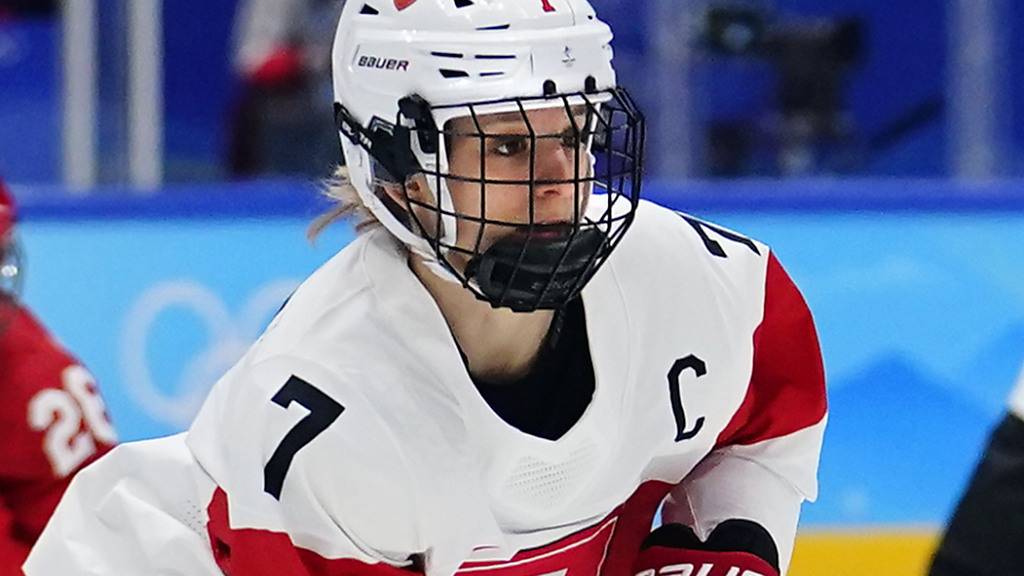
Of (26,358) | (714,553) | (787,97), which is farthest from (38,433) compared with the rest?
(787,97)

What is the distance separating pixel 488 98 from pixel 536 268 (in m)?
0.17

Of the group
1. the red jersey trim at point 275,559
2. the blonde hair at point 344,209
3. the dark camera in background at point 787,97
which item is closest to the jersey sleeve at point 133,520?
the red jersey trim at point 275,559

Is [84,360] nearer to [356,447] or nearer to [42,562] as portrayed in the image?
[42,562]

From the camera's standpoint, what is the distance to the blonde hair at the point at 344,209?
2.28 metres

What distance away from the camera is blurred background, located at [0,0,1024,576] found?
3791 millimetres

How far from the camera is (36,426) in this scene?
299cm

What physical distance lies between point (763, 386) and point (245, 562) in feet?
2.12

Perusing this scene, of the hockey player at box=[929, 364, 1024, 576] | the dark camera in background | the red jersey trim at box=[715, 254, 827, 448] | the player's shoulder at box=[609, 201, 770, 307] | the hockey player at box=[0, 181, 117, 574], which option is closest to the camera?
the hockey player at box=[929, 364, 1024, 576]

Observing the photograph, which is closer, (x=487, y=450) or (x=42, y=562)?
(x=487, y=450)

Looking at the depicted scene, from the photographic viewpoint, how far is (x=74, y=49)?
470cm

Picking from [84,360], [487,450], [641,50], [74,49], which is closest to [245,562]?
[487,450]

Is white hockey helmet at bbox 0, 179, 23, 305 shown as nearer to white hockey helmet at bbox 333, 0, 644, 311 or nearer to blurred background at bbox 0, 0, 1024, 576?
blurred background at bbox 0, 0, 1024, 576

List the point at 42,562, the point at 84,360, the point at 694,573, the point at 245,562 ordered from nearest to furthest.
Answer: the point at 245,562 → the point at 694,573 → the point at 42,562 → the point at 84,360

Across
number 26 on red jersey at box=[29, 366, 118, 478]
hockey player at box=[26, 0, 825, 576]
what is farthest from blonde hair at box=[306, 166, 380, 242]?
number 26 on red jersey at box=[29, 366, 118, 478]
